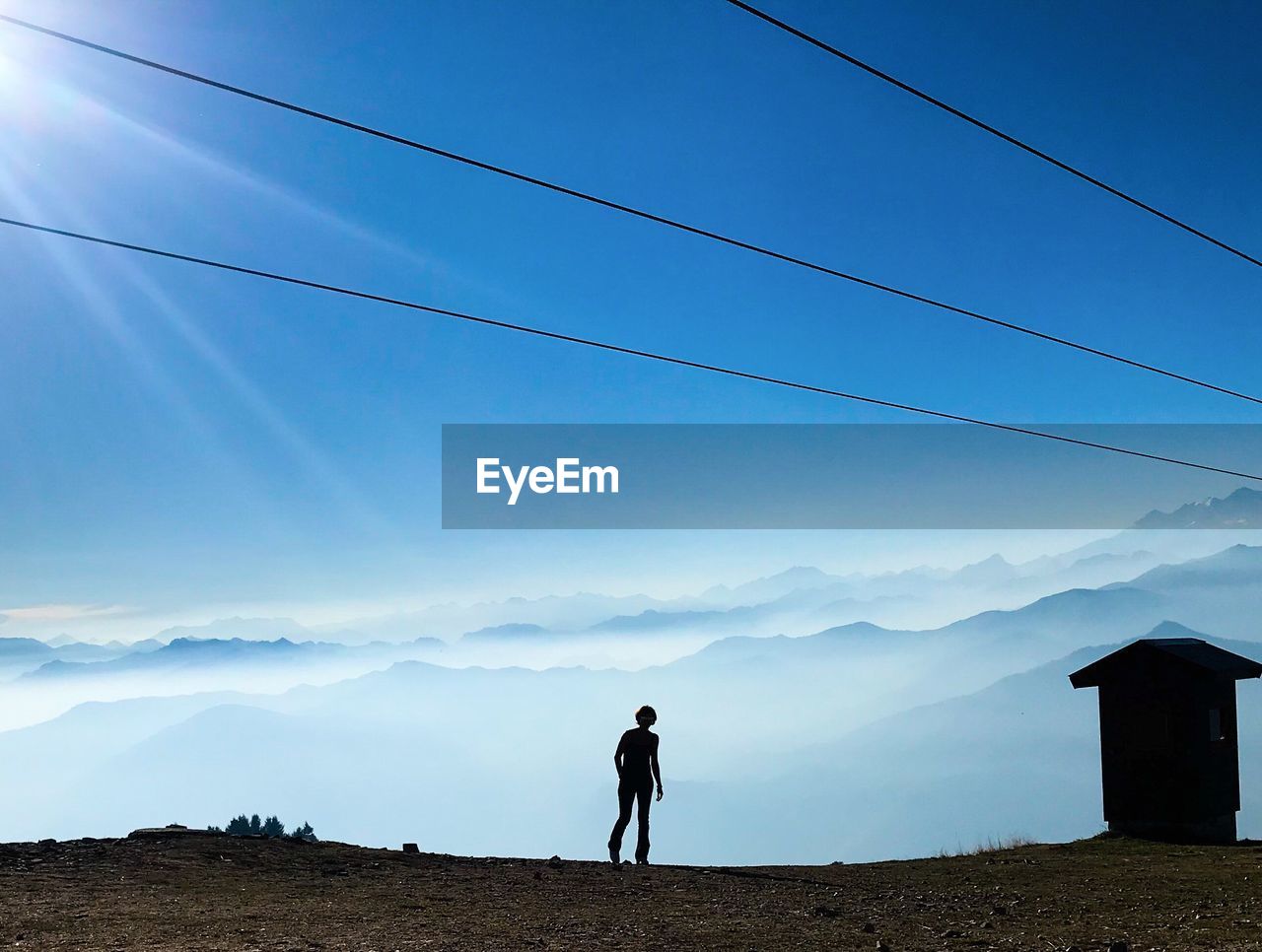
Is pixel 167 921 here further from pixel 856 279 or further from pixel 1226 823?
pixel 1226 823

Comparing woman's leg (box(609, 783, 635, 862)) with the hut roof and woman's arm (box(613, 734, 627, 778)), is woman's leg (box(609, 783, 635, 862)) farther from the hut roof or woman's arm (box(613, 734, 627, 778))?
the hut roof

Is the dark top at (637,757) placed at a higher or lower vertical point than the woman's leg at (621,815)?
higher

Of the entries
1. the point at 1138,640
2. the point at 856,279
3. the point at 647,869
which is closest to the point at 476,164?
the point at 856,279

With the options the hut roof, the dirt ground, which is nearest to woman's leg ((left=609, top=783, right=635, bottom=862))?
the dirt ground

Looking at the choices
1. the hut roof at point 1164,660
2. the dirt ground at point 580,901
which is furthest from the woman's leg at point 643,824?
the hut roof at point 1164,660

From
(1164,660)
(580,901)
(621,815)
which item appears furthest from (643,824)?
(1164,660)

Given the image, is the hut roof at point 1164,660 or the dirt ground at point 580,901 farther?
the hut roof at point 1164,660

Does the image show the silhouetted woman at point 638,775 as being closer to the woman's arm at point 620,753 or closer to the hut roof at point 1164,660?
the woman's arm at point 620,753

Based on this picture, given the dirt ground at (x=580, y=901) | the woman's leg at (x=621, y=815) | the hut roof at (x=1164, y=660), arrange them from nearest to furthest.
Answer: the dirt ground at (x=580, y=901) → the woman's leg at (x=621, y=815) → the hut roof at (x=1164, y=660)
